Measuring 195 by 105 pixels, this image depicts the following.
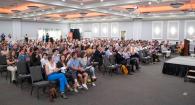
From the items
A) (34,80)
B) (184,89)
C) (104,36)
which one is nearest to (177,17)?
(104,36)

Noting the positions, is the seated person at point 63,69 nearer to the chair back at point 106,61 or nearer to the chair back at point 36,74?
the chair back at point 36,74

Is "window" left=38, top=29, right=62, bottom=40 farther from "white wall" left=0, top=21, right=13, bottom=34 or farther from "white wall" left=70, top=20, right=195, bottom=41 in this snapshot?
"white wall" left=70, top=20, right=195, bottom=41

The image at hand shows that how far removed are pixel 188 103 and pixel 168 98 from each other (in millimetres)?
561

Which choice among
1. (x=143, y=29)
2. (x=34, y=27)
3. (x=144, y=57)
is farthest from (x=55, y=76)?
(x=34, y=27)

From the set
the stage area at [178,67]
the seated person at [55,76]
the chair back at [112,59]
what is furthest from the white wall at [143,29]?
the seated person at [55,76]

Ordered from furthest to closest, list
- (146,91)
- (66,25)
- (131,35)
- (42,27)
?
(66,25)
(42,27)
(131,35)
(146,91)

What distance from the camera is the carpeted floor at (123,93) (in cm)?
541

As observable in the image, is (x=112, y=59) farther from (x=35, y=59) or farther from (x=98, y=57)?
(x=35, y=59)

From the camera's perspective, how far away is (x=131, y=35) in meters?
22.5

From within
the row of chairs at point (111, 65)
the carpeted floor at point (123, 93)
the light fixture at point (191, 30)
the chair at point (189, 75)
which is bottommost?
the carpeted floor at point (123, 93)

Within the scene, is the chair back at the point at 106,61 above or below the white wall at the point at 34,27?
below

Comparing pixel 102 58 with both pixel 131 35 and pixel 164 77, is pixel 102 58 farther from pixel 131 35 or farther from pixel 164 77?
pixel 131 35

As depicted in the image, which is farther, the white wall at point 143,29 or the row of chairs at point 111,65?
the white wall at point 143,29

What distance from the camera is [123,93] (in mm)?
6238
